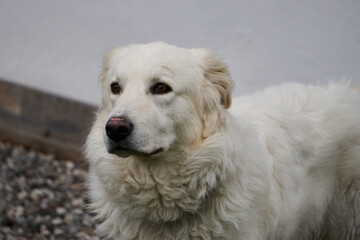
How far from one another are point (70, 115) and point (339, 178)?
362cm

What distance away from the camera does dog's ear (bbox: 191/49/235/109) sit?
2953mm

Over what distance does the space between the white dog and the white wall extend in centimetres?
94

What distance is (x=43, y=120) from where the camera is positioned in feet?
19.9

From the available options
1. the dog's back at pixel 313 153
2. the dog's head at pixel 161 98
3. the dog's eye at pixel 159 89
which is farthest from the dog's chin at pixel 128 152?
the dog's back at pixel 313 153

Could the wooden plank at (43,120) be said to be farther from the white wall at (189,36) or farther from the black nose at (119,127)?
the black nose at (119,127)

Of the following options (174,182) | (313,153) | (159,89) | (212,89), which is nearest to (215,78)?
(212,89)

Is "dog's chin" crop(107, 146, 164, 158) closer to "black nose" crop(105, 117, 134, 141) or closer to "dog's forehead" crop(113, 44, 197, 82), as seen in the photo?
"black nose" crop(105, 117, 134, 141)

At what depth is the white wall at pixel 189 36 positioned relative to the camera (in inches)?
183

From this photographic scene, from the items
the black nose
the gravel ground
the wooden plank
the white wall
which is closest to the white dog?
the black nose

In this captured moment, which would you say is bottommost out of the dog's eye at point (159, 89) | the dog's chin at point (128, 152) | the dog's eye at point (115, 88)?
the dog's chin at point (128, 152)

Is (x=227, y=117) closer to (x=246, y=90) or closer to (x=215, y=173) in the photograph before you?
(x=215, y=173)

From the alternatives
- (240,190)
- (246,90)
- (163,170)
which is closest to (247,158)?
(240,190)

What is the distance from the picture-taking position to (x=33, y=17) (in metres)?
6.04

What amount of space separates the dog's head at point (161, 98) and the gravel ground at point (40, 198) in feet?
6.06
